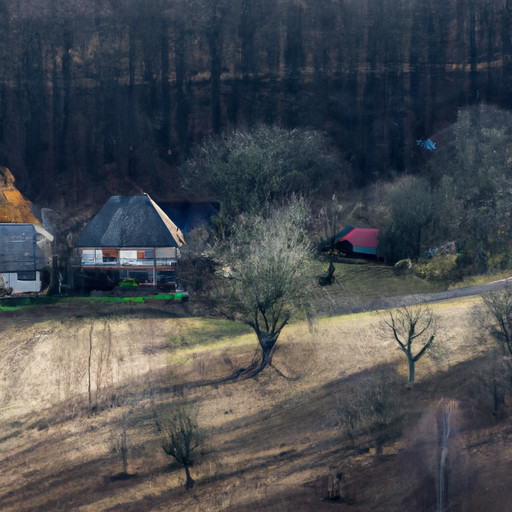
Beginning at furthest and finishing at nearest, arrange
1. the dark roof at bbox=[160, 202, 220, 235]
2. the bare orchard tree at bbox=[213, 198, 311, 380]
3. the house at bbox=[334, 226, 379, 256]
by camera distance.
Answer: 1. the dark roof at bbox=[160, 202, 220, 235]
2. the house at bbox=[334, 226, 379, 256]
3. the bare orchard tree at bbox=[213, 198, 311, 380]

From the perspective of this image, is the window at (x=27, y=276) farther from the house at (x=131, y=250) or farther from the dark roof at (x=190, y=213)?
the dark roof at (x=190, y=213)

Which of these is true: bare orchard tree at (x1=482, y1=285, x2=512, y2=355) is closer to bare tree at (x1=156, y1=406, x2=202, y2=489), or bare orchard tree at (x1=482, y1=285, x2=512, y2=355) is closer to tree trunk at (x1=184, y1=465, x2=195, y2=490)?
bare tree at (x1=156, y1=406, x2=202, y2=489)

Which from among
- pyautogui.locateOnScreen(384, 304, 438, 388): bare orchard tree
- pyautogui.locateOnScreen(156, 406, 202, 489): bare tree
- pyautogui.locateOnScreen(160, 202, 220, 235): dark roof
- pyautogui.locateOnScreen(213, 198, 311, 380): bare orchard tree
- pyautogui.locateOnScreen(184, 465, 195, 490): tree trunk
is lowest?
pyautogui.locateOnScreen(184, 465, 195, 490): tree trunk

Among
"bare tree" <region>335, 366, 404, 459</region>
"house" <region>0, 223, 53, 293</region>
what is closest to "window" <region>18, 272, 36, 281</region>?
"house" <region>0, 223, 53, 293</region>

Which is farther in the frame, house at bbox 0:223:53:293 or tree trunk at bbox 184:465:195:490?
house at bbox 0:223:53:293

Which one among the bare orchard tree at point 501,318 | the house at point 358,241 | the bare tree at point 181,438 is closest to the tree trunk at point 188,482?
the bare tree at point 181,438
